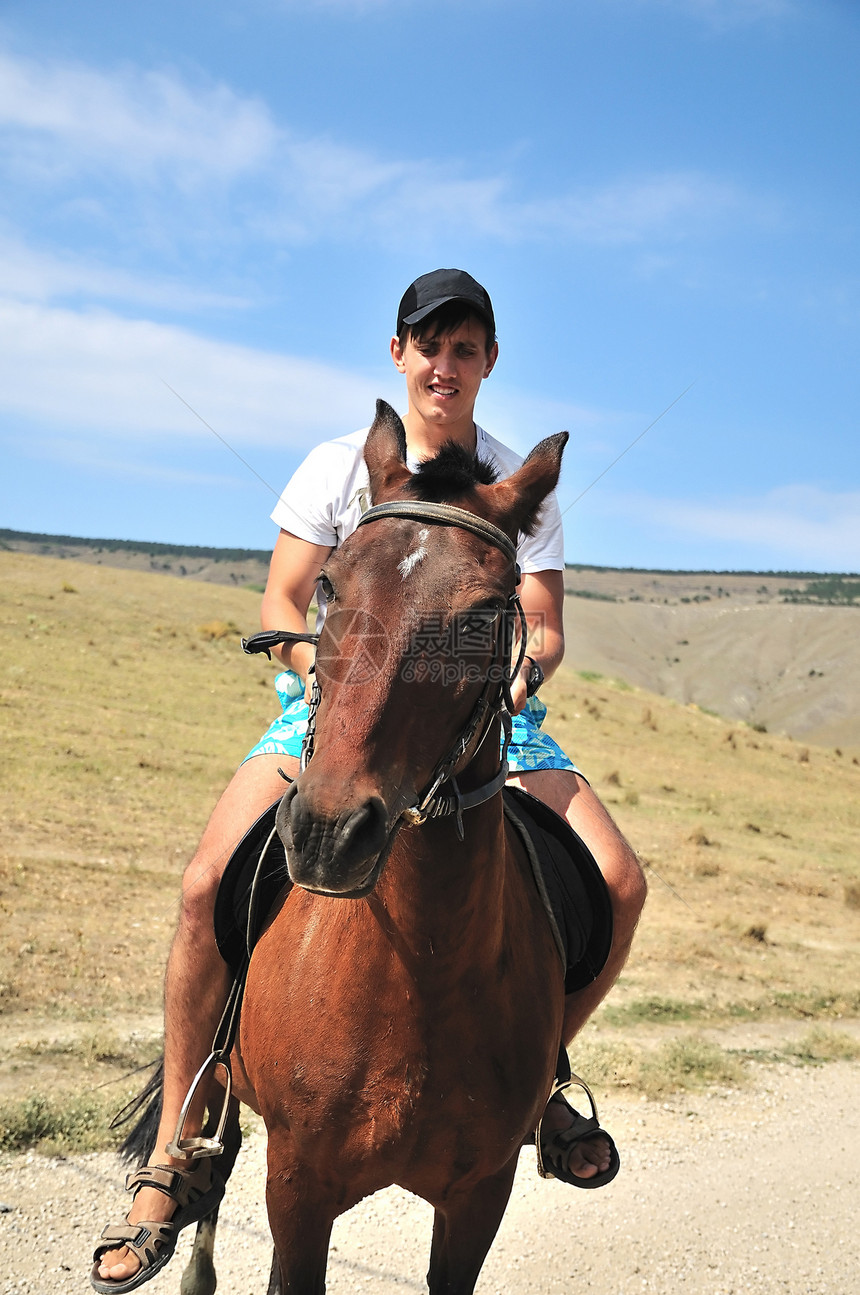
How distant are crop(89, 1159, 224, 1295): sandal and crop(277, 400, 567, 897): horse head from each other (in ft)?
8.38

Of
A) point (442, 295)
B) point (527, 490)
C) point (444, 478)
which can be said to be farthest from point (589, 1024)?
point (444, 478)

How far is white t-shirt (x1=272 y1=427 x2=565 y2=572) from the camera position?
4.16 metres

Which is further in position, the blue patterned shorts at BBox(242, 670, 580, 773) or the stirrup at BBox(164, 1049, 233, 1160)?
the blue patterned shorts at BBox(242, 670, 580, 773)

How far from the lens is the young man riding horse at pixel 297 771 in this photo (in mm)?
3969

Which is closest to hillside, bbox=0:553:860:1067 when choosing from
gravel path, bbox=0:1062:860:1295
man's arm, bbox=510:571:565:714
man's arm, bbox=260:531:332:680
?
gravel path, bbox=0:1062:860:1295

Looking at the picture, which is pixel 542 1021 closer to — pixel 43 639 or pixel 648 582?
pixel 43 639

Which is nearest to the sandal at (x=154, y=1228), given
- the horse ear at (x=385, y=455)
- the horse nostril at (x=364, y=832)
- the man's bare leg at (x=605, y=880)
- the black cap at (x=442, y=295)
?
the man's bare leg at (x=605, y=880)

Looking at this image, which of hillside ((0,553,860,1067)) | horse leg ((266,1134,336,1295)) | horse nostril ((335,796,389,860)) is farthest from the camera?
hillside ((0,553,860,1067))

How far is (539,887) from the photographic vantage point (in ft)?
12.1

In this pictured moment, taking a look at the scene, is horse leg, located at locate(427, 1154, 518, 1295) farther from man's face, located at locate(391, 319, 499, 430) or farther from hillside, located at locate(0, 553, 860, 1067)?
hillside, located at locate(0, 553, 860, 1067)

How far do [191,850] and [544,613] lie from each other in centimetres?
1072

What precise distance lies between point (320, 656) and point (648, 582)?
665 ft

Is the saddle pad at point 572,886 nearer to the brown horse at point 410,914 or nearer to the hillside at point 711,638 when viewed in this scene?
the brown horse at point 410,914

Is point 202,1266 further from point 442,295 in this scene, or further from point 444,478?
point 442,295
